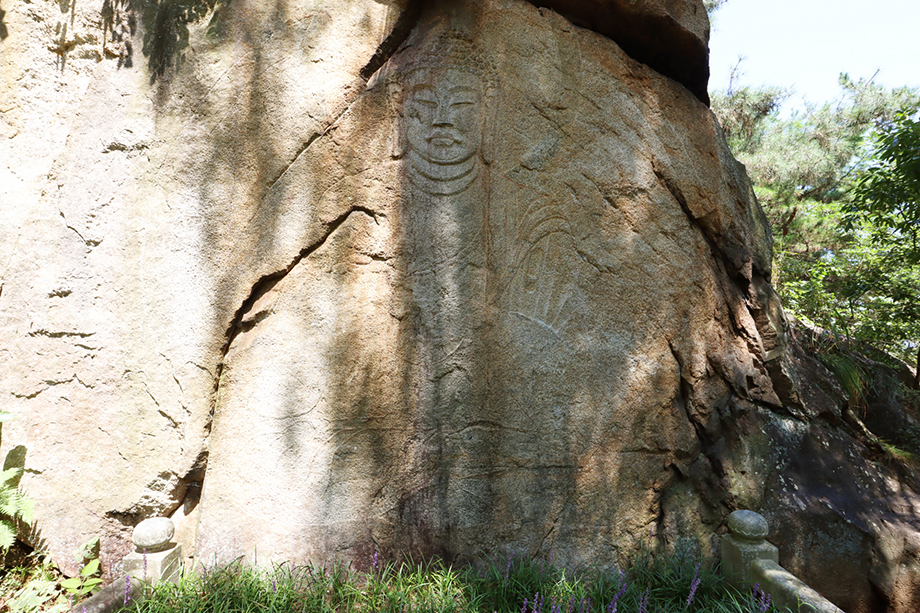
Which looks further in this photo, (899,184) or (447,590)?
(899,184)

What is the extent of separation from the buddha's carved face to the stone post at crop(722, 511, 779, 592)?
2.66 metres

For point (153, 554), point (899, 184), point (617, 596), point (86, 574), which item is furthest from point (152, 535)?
point (899, 184)

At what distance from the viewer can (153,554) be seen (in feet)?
9.05

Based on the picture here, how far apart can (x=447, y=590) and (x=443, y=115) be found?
272 cm

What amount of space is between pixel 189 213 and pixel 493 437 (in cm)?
226

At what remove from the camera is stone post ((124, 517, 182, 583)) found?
2.71 metres

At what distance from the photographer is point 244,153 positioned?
322cm

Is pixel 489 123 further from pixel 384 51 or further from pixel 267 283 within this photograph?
pixel 267 283

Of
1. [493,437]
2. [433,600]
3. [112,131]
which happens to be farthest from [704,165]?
[112,131]

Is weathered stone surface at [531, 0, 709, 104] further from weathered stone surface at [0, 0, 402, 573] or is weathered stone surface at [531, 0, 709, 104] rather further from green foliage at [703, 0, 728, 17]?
green foliage at [703, 0, 728, 17]

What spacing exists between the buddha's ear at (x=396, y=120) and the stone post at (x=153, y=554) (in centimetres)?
244

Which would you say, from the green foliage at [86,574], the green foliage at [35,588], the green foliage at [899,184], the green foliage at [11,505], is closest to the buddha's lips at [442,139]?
the green foliage at [11,505]

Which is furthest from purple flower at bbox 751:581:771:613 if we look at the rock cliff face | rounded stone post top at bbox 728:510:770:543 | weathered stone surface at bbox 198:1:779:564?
weathered stone surface at bbox 198:1:779:564

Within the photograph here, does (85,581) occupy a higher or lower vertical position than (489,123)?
lower
